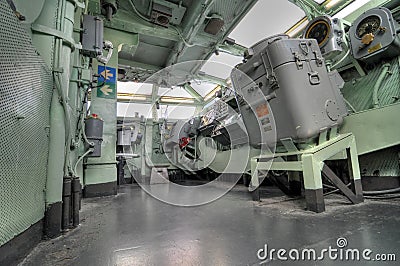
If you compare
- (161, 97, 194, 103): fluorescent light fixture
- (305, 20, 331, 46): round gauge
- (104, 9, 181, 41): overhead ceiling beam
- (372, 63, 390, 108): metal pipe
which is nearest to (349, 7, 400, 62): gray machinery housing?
(372, 63, 390, 108): metal pipe

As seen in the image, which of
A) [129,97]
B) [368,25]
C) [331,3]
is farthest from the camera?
[129,97]

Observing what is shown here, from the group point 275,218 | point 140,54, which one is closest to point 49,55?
point 275,218

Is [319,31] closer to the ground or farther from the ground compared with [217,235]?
farther from the ground

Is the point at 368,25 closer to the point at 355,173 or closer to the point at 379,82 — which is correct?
the point at 379,82

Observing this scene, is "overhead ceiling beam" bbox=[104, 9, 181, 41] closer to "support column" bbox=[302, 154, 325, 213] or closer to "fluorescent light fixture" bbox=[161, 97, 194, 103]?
"support column" bbox=[302, 154, 325, 213]

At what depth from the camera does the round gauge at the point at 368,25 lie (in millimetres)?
2207

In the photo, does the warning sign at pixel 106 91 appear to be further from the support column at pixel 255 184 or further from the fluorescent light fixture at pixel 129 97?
the fluorescent light fixture at pixel 129 97

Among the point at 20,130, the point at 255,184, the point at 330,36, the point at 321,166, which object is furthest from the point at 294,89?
the point at 20,130

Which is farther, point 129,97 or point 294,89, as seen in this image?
point 129,97

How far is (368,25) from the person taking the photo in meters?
2.29

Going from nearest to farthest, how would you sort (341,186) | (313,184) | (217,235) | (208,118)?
(217,235)
(313,184)
(341,186)
(208,118)

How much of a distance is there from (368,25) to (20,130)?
3326 millimetres

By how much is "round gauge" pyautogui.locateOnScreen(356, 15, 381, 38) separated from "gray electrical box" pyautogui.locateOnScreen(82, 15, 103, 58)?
305 cm

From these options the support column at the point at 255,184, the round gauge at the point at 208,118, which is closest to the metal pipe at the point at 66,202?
the support column at the point at 255,184
